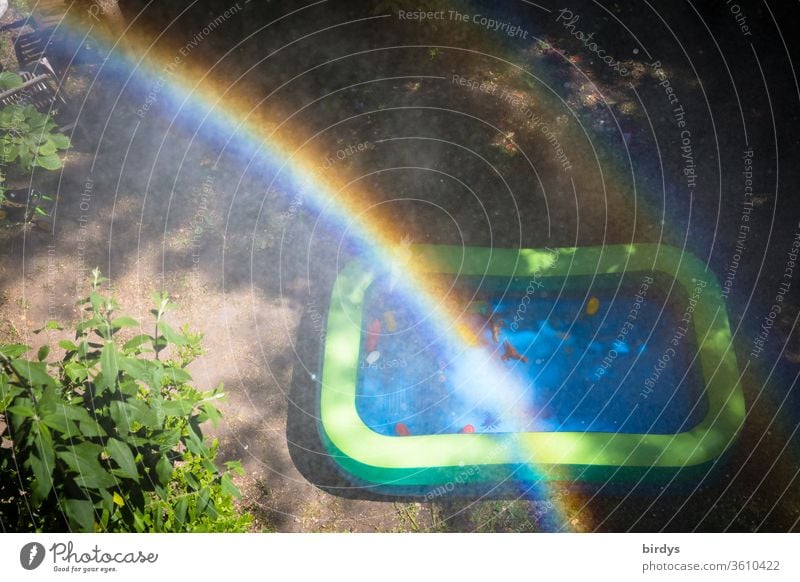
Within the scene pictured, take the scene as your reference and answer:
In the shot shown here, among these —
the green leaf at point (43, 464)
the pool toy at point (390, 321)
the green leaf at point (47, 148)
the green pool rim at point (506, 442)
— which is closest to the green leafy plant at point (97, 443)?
the green leaf at point (43, 464)

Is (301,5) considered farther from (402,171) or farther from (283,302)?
(283,302)

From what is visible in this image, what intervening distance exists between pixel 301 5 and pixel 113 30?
1615mm

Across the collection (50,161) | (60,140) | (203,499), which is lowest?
(203,499)

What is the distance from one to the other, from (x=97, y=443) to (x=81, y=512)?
275mm

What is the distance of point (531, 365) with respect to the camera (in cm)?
417

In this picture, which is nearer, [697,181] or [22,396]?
[22,396]

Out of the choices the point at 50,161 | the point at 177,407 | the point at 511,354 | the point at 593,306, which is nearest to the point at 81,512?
the point at 177,407

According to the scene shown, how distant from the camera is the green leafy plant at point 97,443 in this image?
7.01 ft

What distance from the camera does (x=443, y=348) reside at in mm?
4164

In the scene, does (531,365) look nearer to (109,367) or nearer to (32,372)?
(109,367)

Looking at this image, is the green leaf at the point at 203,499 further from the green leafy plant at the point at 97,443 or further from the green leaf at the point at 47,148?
the green leaf at the point at 47,148

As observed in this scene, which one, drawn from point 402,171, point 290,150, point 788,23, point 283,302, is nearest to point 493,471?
point 283,302
